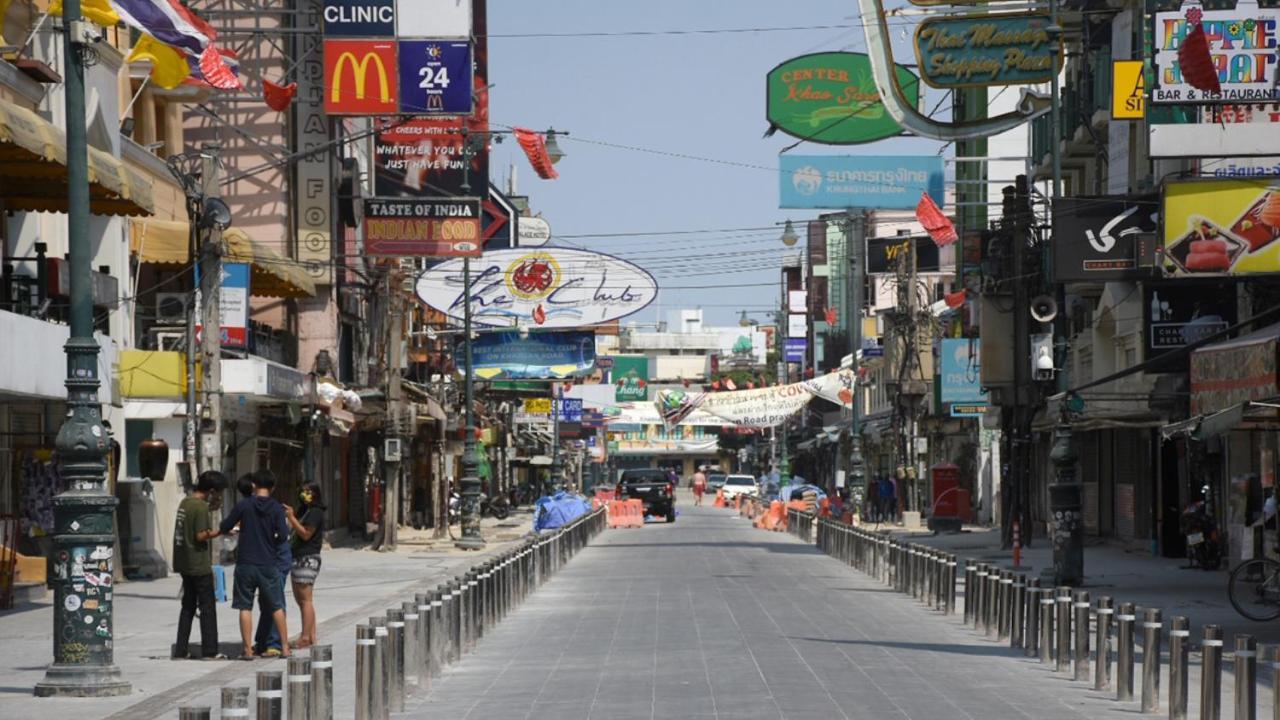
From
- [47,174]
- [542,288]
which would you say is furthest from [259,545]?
[542,288]

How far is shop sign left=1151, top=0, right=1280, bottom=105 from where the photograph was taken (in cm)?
2753

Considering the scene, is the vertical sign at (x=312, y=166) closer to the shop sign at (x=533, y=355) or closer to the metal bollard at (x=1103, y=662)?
the shop sign at (x=533, y=355)

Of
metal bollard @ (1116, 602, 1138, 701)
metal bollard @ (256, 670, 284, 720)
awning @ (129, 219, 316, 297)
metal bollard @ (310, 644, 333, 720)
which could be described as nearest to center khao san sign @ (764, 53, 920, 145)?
awning @ (129, 219, 316, 297)

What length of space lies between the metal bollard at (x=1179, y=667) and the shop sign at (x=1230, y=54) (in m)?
15.1

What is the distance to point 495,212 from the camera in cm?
6869

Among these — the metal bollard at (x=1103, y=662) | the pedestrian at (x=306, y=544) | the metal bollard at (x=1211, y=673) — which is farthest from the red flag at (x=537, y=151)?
the metal bollard at (x=1211, y=673)

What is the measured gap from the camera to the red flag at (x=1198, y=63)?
27.8 m

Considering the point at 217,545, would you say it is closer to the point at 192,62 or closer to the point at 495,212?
the point at 192,62

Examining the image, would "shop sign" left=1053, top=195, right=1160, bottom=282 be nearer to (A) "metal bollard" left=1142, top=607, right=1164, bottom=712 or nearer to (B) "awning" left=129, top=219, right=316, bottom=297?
(B) "awning" left=129, top=219, right=316, bottom=297

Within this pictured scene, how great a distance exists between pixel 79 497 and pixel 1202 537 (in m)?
23.4

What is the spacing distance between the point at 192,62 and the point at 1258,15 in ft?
53.7

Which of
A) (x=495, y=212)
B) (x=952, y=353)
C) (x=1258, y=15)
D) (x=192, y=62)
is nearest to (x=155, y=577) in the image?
(x=192, y=62)

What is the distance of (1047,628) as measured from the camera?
18969 mm

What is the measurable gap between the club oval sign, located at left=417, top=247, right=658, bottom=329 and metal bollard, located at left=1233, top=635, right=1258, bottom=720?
3845 centimetres
